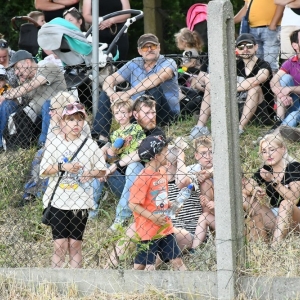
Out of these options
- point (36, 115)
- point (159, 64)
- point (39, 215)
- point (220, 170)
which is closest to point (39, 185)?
point (39, 215)

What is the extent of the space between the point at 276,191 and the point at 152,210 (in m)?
1.06

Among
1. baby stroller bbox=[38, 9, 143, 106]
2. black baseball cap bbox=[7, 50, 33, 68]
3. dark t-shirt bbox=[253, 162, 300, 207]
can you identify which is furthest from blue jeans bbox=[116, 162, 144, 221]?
black baseball cap bbox=[7, 50, 33, 68]

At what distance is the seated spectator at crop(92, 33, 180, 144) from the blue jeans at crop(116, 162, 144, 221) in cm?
65

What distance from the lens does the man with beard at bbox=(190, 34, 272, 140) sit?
791cm

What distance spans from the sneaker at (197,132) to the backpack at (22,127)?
4.99ft

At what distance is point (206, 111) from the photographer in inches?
333

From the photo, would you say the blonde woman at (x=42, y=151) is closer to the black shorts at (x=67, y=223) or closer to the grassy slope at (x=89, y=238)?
the grassy slope at (x=89, y=238)

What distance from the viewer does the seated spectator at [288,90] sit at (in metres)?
7.91

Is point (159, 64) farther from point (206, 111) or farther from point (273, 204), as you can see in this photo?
point (273, 204)

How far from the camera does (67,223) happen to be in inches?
267

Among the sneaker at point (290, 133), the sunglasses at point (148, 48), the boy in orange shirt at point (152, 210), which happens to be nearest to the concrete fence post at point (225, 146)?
the boy in orange shirt at point (152, 210)

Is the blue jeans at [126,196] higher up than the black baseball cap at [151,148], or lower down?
lower down

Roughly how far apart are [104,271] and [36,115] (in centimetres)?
298

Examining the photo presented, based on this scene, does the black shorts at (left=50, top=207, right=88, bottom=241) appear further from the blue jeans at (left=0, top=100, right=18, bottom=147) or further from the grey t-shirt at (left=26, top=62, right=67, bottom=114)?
the blue jeans at (left=0, top=100, right=18, bottom=147)
